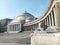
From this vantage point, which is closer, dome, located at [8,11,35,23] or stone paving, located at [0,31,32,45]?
stone paving, located at [0,31,32,45]

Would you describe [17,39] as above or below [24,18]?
below

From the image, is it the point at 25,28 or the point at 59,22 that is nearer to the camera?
the point at 59,22

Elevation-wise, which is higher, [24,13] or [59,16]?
[24,13]

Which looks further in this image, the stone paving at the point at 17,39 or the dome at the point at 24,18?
the dome at the point at 24,18

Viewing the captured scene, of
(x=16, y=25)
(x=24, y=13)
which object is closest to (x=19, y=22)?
(x=16, y=25)

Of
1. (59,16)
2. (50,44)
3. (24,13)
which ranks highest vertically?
(24,13)

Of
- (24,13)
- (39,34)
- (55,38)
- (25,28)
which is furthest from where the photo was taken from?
(24,13)

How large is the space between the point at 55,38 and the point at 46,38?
0.59 ft

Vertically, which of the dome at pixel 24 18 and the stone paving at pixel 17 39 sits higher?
the dome at pixel 24 18

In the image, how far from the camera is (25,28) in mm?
53500

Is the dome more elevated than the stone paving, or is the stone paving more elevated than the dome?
the dome

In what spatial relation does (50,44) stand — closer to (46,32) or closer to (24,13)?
(46,32)

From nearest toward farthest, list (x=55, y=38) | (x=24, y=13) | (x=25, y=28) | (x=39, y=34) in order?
(x=55, y=38)
(x=39, y=34)
(x=25, y=28)
(x=24, y=13)

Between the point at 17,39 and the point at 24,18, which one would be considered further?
the point at 24,18
